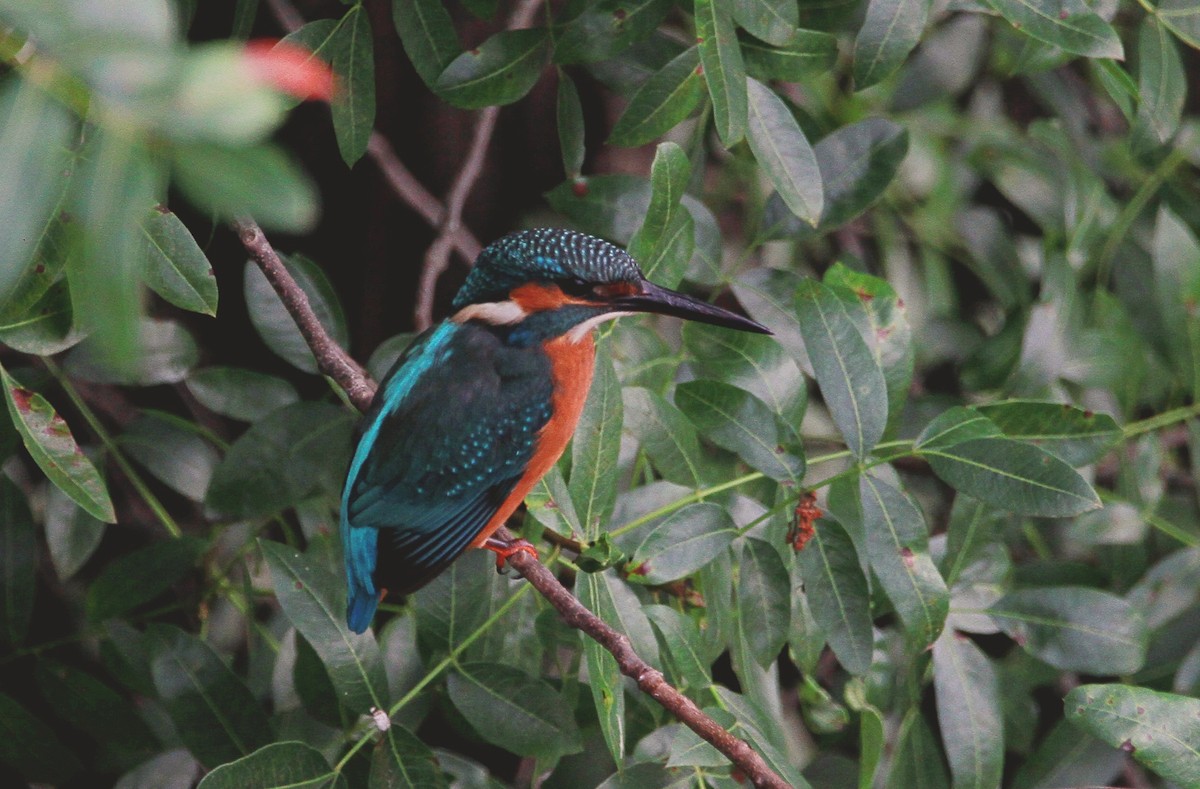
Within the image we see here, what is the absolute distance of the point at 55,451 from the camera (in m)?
1.49

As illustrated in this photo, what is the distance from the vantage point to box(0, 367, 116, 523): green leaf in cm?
147

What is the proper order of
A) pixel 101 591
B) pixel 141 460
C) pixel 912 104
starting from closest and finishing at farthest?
pixel 101 591 < pixel 141 460 < pixel 912 104

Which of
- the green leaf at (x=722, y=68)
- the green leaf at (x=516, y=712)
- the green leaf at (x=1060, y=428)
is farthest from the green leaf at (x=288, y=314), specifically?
the green leaf at (x=1060, y=428)

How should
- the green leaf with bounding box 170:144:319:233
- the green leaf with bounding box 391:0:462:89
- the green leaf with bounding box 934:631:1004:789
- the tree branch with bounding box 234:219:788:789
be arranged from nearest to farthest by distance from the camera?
the green leaf with bounding box 170:144:319:233
the tree branch with bounding box 234:219:788:789
the green leaf with bounding box 934:631:1004:789
the green leaf with bounding box 391:0:462:89

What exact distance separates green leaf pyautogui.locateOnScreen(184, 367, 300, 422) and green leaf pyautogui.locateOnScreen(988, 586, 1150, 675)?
4.01 feet

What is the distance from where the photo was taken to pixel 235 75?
546mm

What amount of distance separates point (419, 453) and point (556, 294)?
0.31 m

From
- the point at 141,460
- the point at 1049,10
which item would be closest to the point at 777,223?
the point at 1049,10

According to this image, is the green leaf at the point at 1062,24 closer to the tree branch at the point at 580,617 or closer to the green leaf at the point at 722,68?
the green leaf at the point at 722,68

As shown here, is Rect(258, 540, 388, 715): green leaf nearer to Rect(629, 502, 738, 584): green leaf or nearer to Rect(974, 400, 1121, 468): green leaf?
Rect(629, 502, 738, 584): green leaf

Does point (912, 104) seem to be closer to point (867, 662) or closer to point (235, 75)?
point (867, 662)

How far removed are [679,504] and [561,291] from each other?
1.17ft

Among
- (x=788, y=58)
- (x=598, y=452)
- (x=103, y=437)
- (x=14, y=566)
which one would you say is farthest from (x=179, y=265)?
(x=788, y=58)

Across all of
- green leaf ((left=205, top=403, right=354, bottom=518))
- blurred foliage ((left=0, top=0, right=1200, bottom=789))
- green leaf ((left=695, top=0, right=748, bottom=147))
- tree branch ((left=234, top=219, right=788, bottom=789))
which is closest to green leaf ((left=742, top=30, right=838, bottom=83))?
blurred foliage ((left=0, top=0, right=1200, bottom=789))
